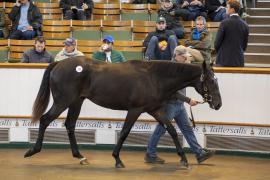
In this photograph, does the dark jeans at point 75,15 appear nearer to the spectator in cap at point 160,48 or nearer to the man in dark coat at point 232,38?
the spectator in cap at point 160,48

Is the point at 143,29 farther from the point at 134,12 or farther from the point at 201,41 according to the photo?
the point at 201,41

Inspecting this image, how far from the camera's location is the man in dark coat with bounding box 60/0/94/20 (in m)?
17.3

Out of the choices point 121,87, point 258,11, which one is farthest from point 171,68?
point 258,11

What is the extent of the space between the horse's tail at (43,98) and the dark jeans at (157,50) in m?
2.56

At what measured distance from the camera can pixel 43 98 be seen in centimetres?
1196

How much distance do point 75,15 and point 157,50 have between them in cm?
382

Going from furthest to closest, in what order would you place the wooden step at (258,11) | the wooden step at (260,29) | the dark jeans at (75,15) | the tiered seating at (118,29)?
1. the wooden step at (258,11)
2. the dark jeans at (75,15)
3. the wooden step at (260,29)
4. the tiered seating at (118,29)

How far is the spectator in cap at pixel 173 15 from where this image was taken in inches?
619

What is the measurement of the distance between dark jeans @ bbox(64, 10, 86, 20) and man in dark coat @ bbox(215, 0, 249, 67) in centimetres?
504

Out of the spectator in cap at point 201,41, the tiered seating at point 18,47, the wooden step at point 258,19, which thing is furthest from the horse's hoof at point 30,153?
the wooden step at point 258,19

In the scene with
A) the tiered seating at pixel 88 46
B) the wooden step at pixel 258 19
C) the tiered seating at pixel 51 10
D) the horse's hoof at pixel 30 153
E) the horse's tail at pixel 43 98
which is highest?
the tiered seating at pixel 51 10

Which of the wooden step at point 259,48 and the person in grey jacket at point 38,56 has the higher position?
the person in grey jacket at point 38,56

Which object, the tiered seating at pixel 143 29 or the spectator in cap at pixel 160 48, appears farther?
the tiered seating at pixel 143 29

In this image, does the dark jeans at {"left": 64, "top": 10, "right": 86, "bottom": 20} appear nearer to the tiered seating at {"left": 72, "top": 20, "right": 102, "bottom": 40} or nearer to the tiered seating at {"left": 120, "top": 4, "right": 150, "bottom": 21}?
the tiered seating at {"left": 72, "top": 20, "right": 102, "bottom": 40}
